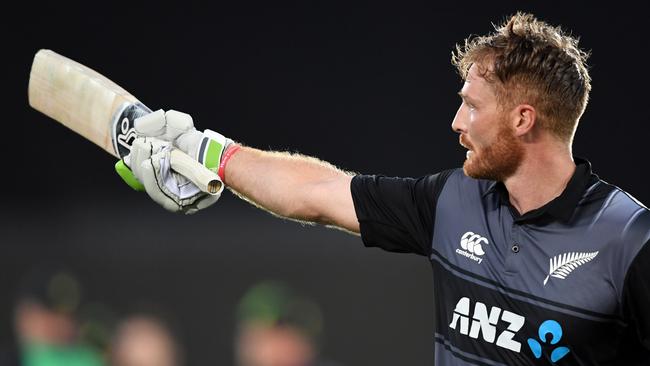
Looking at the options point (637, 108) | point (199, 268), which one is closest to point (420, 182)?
point (199, 268)

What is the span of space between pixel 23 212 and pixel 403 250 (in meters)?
1.96

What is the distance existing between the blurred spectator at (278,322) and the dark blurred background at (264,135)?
35 millimetres

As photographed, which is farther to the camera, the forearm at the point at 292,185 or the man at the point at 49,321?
the man at the point at 49,321

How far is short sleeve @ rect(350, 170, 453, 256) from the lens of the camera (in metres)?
2.27

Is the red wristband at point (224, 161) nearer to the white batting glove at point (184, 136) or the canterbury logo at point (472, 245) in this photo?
the white batting glove at point (184, 136)

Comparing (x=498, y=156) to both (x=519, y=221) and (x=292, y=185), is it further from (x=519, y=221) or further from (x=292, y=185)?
(x=292, y=185)

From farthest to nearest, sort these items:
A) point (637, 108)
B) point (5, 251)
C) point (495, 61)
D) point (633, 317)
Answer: point (637, 108), point (5, 251), point (495, 61), point (633, 317)

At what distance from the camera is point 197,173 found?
→ 7.71 ft

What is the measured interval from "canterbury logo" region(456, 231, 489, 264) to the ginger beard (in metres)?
0.14

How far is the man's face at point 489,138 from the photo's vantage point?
6.95 feet

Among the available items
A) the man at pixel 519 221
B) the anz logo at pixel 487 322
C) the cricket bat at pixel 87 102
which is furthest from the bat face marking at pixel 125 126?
the anz logo at pixel 487 322

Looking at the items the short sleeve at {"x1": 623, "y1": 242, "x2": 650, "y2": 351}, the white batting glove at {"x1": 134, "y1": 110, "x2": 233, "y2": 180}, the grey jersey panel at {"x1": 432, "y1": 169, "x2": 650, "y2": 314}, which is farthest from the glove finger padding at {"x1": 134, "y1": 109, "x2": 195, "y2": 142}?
the short sleeve at {"x1": 623, "y1": 242, "x2": 650, "y2": 351}

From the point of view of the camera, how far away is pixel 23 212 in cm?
375

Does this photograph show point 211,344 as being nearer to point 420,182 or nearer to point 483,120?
point 420,182
